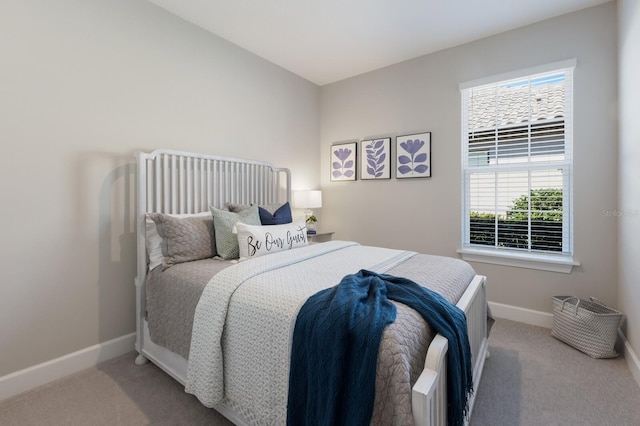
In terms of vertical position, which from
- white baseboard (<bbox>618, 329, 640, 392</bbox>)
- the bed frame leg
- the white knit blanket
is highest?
the white knit blanket

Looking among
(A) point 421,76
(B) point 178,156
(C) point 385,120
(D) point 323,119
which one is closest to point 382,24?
(A) point 421,76

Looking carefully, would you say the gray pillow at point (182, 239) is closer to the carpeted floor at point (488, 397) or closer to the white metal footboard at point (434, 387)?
the carpeted floor at point (488, 397)

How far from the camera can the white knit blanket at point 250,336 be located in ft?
3.99

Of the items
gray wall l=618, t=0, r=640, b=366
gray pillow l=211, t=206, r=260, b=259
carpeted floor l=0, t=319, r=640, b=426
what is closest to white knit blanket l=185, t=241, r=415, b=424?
Answer: carpeted floor l=0, t=319, r=640, b=426

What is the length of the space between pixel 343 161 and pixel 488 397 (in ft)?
9.45

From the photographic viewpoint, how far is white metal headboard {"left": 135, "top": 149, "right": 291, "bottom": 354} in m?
2.12

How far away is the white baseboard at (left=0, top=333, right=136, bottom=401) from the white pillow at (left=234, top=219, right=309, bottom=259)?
3.88 feet

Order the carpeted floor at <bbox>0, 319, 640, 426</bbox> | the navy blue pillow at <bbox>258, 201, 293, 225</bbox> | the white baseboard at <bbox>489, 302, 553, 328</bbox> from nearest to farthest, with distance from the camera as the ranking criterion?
1. the carpeted floor at <bbox>0, 319, 640, 426</bbox>
2. the navy blue pillow at <bbox>258, 201, 293, 225</bbox>
3. the white baseboard at <bbox>489, 302, 553, 328</bbox>

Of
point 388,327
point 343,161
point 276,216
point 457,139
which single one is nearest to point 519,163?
point 457,139

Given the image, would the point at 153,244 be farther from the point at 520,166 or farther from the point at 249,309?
the point at 520,166

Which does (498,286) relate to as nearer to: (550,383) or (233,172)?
(550,383)

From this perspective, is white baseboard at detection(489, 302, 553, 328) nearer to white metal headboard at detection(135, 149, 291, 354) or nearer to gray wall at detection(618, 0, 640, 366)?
gray wall at detection(618, 0, 640, 366)

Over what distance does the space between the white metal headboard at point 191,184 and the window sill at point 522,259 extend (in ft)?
6.80

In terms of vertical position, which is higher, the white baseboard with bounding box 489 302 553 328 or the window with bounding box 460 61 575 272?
the window with bounding box 460 61 575 272
